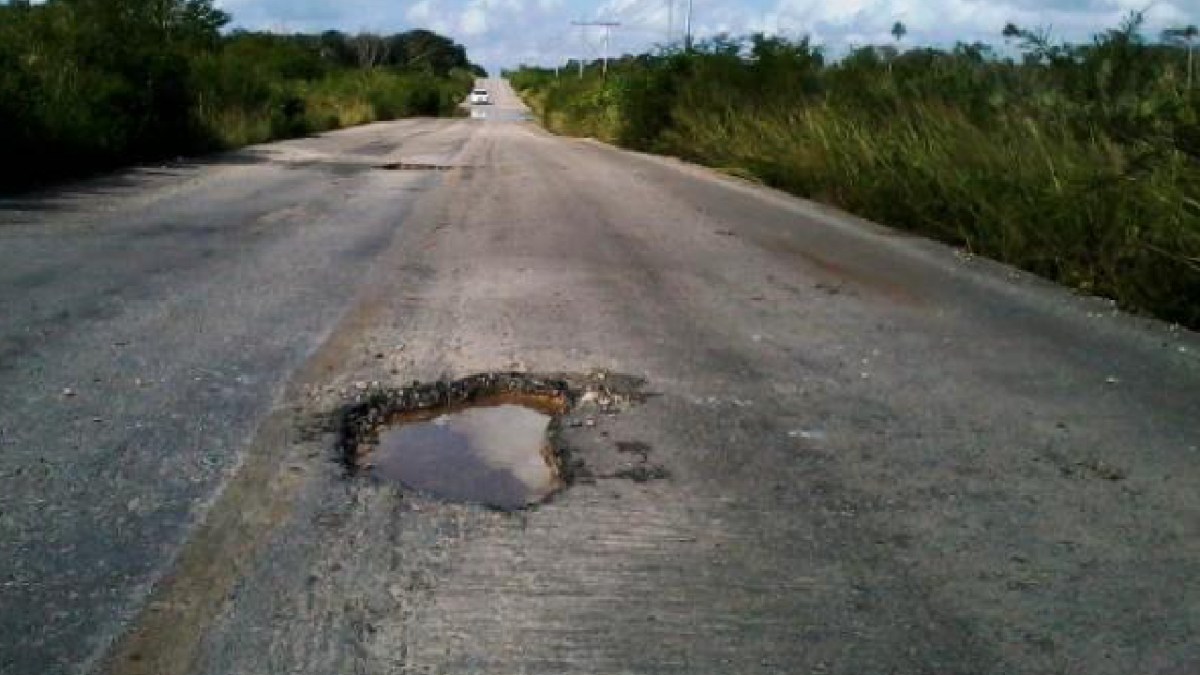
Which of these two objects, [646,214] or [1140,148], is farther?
[646,214]

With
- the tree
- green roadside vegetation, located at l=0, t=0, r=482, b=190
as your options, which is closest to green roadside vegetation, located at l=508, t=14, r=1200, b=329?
the tree

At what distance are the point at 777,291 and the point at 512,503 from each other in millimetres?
5134

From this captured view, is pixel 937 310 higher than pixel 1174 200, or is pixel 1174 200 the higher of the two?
pixel 1174 200

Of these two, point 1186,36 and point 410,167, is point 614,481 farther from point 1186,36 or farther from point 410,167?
point 410,167

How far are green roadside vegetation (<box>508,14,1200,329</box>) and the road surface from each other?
2.18 ft

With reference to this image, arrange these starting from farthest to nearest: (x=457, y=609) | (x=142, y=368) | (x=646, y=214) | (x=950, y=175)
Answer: (x=646, y=214)
(x=950, y=175)
(x=142, y=368)
(x=457, y=609)

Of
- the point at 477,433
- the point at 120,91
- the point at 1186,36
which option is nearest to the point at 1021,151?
the point at 1186,36

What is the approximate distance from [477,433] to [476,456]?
0.34 m

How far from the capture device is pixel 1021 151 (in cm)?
1270

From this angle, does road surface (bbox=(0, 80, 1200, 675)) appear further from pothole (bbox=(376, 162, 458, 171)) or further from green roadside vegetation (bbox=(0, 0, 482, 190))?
pothole (bbox=(376, 162, 458, 171))

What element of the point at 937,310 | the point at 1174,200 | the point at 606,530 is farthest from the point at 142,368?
the point at 1174,200

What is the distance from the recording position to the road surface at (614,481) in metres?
3.52

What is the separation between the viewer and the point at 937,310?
8969 mm

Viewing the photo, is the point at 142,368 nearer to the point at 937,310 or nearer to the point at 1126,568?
the point at 1126,568
